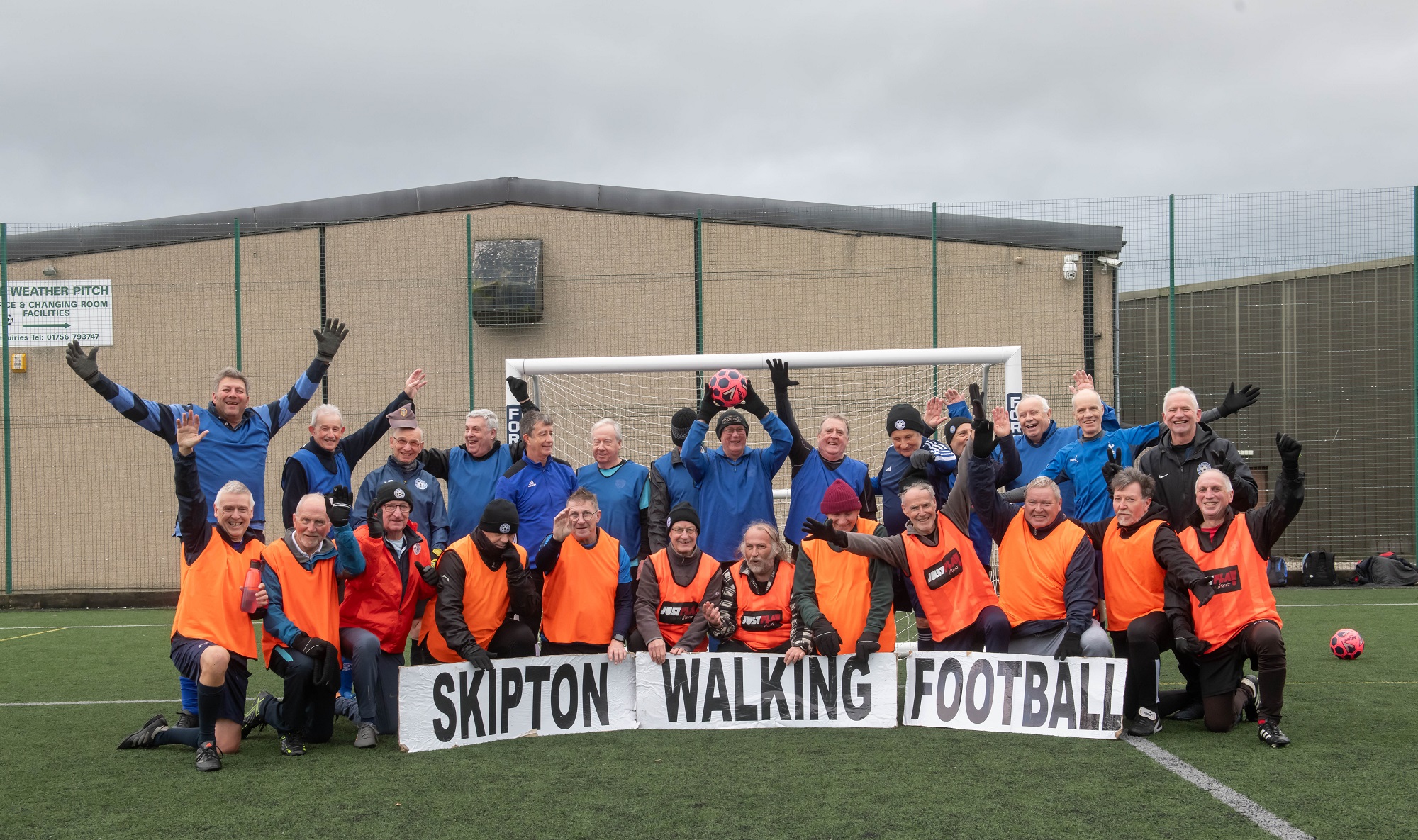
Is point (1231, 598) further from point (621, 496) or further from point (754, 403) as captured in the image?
point (621, 496)

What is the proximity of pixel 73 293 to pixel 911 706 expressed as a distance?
11.2 m

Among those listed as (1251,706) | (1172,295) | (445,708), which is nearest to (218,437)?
(445,708)

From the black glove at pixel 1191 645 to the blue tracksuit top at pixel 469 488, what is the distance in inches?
137

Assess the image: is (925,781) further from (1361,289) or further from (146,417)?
(1361,289)

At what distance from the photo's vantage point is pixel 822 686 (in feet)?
16.4

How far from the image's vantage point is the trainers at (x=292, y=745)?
4621 mm

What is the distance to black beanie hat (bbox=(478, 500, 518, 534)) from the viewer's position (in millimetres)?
4957

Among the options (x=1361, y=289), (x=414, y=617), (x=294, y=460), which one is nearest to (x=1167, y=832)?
(x=414, y=617)

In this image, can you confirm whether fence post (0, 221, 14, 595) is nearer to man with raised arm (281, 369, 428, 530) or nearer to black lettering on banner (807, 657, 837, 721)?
man with raised arm (281, 369, 428, 530)

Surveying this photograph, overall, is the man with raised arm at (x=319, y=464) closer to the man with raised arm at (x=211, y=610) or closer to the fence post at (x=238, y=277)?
the man with raised arm at (x=211, y=610)

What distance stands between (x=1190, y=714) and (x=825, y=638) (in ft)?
5.74

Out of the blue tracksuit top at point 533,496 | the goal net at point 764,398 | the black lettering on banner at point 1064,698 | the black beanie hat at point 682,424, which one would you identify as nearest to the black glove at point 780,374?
the black beanie hat at point 682,424

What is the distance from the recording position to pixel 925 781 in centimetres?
395

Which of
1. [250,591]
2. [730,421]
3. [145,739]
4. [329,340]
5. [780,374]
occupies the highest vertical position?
[329,340]
